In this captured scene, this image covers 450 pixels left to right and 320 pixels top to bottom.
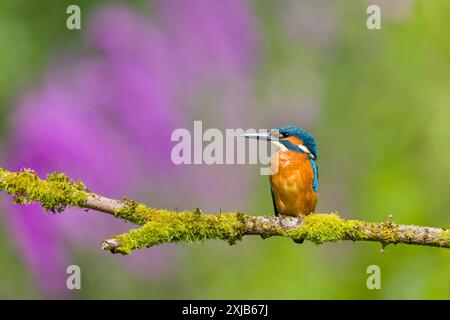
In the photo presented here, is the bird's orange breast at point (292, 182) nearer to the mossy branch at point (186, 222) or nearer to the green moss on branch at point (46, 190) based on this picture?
the mossy branch at point (186, 222)

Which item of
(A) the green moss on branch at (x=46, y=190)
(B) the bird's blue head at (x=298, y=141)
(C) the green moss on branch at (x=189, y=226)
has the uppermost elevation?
(B) the bird's blue head at (x=298, y=141)

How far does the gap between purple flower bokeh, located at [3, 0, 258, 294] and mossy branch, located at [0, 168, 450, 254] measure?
1.79 metres

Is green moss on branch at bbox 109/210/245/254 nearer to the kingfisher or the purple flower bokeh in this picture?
the kingfisher

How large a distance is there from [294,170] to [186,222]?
1.04 meters

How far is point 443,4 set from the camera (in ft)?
18.9

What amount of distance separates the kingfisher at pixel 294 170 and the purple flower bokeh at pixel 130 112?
1345 mm

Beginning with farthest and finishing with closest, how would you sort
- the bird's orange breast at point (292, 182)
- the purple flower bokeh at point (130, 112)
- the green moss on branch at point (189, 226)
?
the purple flower bokeh at point (130, 112) → the bird's orange breast at point (292, 182) → the green moss on branch at point (189, 226)

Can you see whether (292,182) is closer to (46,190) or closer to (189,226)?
(189,226)

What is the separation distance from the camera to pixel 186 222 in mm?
3473

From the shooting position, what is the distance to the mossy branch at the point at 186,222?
11.3ft

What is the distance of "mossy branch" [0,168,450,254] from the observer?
11.3ft

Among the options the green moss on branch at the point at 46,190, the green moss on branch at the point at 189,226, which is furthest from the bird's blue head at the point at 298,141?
the green moss on branch at the point at 46,190

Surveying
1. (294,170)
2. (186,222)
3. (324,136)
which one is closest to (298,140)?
(294,170)
